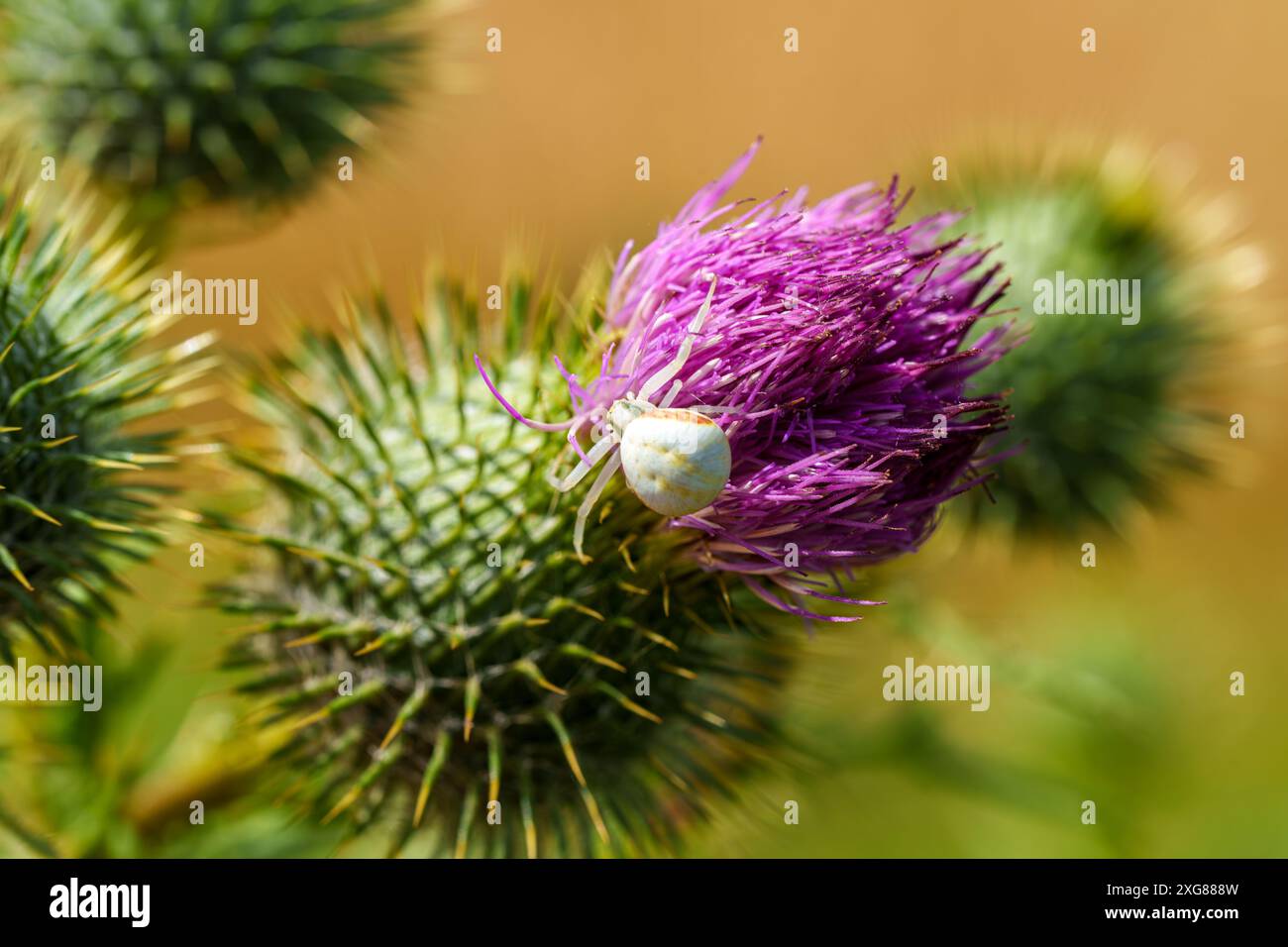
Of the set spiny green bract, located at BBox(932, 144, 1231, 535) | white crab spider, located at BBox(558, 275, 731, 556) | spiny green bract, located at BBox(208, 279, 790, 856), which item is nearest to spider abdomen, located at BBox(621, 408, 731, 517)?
white crab spider, located at BBox(558, 275, 731, 556)

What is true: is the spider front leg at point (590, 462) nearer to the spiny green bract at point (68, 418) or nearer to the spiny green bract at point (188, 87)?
the spiny green bract at point (68, 418)

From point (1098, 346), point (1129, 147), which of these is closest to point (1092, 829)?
point (1098, 346)

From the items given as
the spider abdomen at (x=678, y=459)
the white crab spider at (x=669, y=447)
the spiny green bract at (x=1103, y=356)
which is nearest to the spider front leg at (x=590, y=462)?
the white crab spider at (x=669, y=447)

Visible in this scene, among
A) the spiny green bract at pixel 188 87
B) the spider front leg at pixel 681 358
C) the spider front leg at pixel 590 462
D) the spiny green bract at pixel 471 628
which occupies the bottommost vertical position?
the spiny green bract at pixel 471 628

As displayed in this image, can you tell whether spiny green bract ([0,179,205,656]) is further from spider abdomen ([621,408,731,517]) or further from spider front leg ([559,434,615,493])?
spider abdomen ([621,408,731,517])
